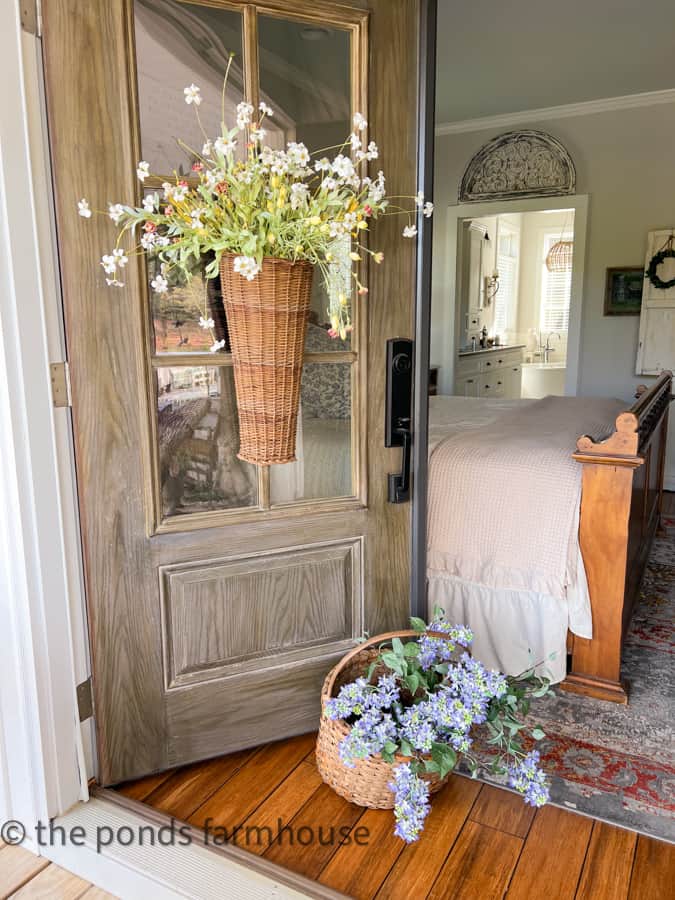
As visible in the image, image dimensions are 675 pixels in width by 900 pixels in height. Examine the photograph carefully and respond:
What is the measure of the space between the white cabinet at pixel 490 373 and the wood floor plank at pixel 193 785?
14.3 ft

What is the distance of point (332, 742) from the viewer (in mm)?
1828

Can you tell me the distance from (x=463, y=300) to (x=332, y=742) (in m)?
5.04

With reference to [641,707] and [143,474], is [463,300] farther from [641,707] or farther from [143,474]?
[143,474]

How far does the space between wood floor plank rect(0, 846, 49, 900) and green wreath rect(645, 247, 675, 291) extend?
4996 millimetres

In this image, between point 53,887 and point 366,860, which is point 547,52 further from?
point 53,887

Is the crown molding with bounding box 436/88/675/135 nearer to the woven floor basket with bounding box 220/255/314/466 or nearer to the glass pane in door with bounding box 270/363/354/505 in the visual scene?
the glass pane in door with bounding box 270/363/354/505

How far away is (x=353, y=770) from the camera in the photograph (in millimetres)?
1786

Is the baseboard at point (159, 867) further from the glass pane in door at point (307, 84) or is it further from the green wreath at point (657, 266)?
the green wreath at point (657, 266)

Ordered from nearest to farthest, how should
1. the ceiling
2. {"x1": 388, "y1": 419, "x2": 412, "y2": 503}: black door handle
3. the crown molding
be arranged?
{"x1": 388, "y1": 419, "x2": 412, "y2": 503}: black door handle < the ceiling < the crown molding

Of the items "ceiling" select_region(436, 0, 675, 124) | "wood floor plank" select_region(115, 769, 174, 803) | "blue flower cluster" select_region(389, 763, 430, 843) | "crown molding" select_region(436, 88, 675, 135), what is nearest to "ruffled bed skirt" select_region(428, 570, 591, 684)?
"blue flower cluster" select_region(389, 763, 430, 843)

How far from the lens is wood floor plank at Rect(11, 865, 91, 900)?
1.57 meters

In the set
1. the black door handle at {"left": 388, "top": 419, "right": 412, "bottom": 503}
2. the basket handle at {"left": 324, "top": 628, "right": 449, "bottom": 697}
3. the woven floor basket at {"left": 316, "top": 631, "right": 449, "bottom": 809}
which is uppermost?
the black door handle at {"left": 388, "top": 419, "right": 412, "bottom": 503}

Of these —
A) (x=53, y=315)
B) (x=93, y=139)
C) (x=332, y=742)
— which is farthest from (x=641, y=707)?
(x=93, y=139)

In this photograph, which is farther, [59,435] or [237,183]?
[59,435]
